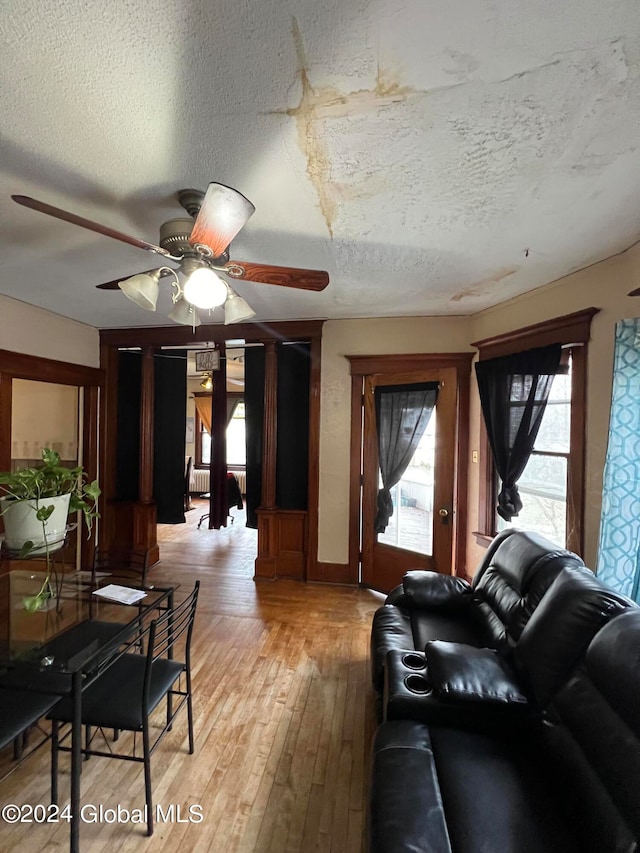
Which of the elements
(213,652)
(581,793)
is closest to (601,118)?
(581,793)

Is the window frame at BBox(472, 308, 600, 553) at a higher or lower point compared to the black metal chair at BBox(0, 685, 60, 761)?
higher

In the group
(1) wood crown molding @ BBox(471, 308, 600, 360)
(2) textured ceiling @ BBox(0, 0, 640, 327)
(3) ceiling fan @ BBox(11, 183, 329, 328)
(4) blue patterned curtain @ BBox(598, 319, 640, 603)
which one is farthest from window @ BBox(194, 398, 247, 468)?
(4) blue patterned curtain @ BBox(598, 319, 640, 603)

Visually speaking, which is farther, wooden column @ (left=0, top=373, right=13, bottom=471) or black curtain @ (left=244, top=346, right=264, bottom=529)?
black curtain @ (left=244, top=346, right=264, bottom=529)

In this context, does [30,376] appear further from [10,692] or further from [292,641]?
[292,641]

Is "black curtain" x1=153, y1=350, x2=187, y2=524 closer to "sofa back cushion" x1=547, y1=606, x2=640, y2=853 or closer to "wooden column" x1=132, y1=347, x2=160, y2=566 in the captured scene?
"wooden column" x1=132, y1=347, x2=160, y2=566

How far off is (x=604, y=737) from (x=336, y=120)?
2.10m

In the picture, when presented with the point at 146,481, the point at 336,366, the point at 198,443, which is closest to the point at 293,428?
the point at 336,366

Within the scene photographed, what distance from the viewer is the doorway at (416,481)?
3252mm

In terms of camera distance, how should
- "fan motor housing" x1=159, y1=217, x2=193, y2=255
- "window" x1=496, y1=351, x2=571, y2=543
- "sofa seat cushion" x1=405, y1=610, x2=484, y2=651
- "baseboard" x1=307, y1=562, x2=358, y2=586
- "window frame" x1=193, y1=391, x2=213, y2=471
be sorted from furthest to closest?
"window frame" x1=193, y1=391, x2=213, y2=471
"baseboard" x1=307, y1=562, x2=358, y2=586
"window" x1=496, y1=351, x2=571, y2=543
"sofa seat cushion" x1=405, y1=610, x2=484, y2=651
"fan motor housing" x1=159, y1=217, x2=193, y2=255

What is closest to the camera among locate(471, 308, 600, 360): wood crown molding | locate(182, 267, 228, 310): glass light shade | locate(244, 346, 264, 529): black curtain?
locate(182, 267, 228, 310): glass light shade

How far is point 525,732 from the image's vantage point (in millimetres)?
1403

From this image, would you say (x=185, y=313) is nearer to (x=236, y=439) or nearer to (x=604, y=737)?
(x=604, y=737)

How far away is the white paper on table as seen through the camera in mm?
1902

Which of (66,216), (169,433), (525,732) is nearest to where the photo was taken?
(66,216)
